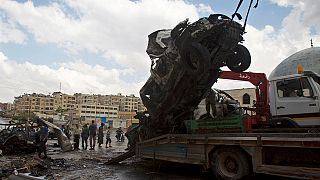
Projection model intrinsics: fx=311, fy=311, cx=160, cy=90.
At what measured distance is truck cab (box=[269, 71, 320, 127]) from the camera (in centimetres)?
612

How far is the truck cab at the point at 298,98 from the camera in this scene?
20.1ft

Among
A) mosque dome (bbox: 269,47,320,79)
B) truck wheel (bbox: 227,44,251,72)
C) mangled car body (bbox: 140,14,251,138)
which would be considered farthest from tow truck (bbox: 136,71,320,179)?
mosque dome (bbox: 269,47,320,79)

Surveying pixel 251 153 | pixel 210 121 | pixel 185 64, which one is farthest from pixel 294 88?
pixel 185 64

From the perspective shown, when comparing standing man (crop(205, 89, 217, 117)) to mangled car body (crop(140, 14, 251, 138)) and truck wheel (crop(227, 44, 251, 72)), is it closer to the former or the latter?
mangled car body (crop(140, 14, 251, 138))

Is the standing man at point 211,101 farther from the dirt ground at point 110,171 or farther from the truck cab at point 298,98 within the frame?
the truck cab at point 298,98

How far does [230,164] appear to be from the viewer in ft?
21.6

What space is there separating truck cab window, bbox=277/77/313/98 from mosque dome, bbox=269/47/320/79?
1879cm

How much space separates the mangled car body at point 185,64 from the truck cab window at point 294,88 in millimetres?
1525

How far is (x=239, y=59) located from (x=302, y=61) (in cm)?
2161

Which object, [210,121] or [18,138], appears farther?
[18,138]

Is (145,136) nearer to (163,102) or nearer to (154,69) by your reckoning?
(163,102)

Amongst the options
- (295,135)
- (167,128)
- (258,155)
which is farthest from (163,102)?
(295,135)

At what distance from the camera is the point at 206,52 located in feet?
23.0

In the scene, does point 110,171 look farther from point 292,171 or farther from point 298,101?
point 298,101
